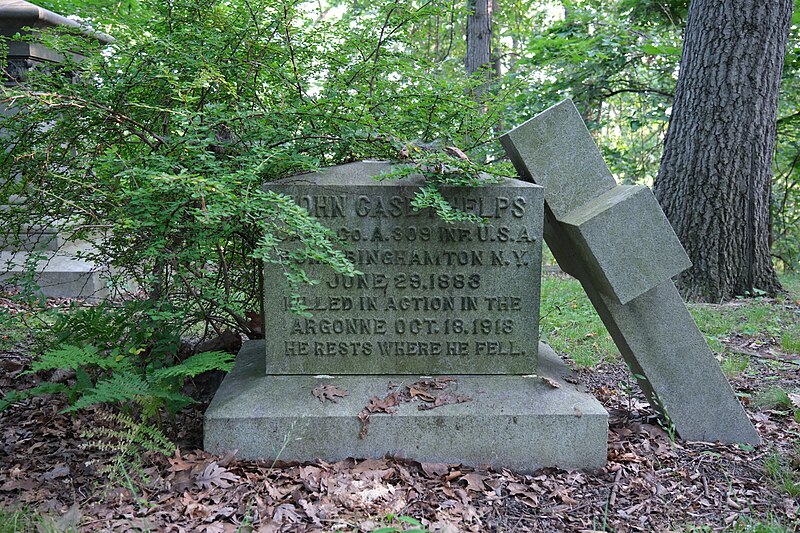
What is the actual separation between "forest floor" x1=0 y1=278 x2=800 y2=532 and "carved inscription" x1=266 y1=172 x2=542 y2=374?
2.19ft

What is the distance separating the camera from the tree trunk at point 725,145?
6914mm

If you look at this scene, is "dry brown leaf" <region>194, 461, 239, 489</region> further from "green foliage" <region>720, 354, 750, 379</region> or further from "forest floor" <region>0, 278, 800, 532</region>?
"green foliage" <region>720, 354, 750, 379</region>

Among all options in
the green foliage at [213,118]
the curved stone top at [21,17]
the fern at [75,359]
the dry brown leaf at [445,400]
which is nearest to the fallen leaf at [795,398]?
the dry brown leaf at [445,400]

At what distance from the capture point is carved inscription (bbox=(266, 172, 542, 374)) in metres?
3.69

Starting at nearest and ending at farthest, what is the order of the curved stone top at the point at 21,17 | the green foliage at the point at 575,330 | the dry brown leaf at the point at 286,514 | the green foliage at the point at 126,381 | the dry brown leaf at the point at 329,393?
the dry brown leaf at the point at 286,514
the green foliage at the point at 126,381
the dry brown leaf at the point at 329,393
the green foliage at the point at 575,330
the curved stone top at the point at 21,17

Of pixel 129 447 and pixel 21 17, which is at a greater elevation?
pixel 21 17

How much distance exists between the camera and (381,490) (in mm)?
3076

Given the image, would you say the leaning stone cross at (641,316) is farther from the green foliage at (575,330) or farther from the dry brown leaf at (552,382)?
the green foliage at (575,330)

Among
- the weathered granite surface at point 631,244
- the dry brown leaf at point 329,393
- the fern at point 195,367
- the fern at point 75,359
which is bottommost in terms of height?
the dry brown leaf at point 329,393

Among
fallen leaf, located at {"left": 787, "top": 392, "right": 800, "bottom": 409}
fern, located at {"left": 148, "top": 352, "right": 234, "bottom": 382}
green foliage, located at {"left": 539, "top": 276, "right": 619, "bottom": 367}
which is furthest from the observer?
green foliage, located at {"left": 539, "top": 276, "right": 619, "bottom": 367}

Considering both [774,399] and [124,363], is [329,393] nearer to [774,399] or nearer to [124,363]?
[124,363]

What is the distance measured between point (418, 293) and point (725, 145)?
202 inches

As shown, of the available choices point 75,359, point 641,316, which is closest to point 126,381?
point 75,359

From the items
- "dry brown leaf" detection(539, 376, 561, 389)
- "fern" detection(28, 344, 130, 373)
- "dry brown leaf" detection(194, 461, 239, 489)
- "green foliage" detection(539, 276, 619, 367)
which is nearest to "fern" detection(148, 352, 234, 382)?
"fern" detection(28, 344, 130, 373)
